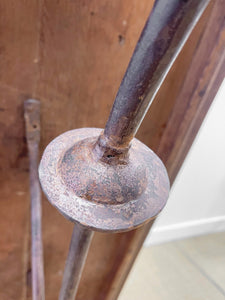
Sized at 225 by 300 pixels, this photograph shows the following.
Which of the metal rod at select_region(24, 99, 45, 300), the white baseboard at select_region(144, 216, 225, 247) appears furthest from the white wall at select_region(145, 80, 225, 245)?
the metal rod at select_region(24, 99, 45, 300)

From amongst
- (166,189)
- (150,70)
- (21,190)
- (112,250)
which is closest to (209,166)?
(112,250)

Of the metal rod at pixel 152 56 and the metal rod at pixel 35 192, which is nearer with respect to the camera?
the metal rod at pixel 152 56

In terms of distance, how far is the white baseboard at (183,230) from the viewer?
5.80 feet

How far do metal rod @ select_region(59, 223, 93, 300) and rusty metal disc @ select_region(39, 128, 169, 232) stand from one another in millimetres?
61

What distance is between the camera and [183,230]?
1843 millimetres

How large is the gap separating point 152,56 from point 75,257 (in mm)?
390

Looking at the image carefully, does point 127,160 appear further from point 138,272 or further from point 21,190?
point 138,272

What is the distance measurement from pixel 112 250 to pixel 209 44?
791 mm

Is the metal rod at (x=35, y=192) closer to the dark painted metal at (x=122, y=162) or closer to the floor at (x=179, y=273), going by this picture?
the dark painted metal at (x=122, y=162)

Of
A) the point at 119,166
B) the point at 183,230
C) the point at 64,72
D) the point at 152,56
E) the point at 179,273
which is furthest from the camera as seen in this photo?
the point at 183,230

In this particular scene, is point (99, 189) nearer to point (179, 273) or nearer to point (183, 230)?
point (179, 273)

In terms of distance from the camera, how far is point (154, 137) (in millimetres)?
778

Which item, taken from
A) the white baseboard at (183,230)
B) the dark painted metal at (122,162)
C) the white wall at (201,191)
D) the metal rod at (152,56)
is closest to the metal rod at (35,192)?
the dark painted metal at (122,162)

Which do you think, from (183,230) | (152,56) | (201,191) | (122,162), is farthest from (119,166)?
(183,230)
